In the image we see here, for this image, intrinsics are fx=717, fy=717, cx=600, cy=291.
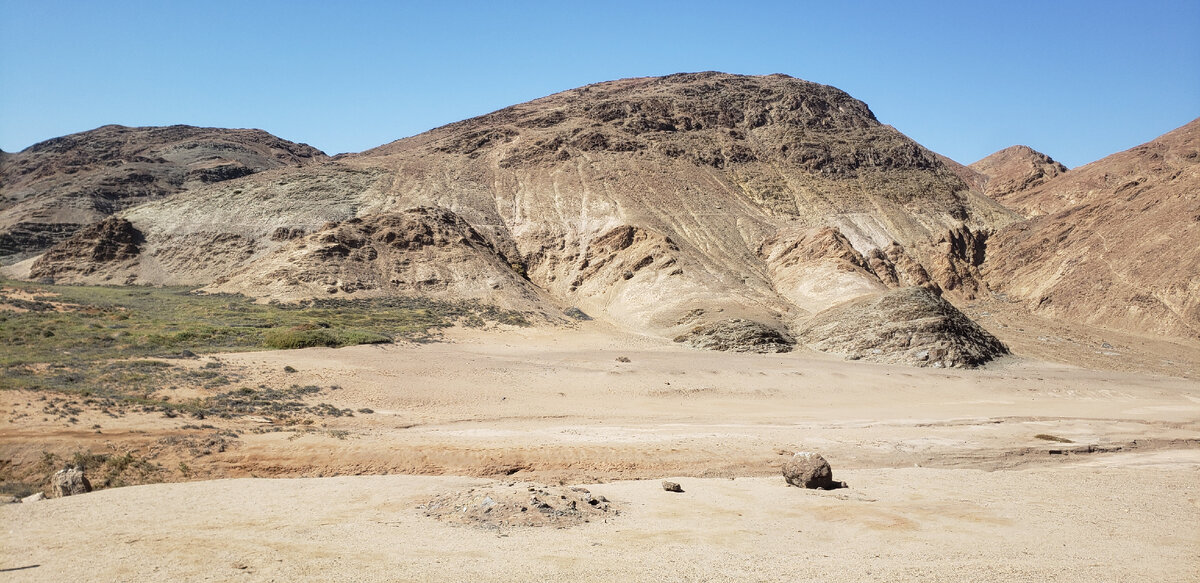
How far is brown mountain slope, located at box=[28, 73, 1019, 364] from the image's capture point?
142 ft

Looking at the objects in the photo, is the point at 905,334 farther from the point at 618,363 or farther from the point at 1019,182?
the point at 1019,182

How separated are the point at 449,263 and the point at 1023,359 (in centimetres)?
3168

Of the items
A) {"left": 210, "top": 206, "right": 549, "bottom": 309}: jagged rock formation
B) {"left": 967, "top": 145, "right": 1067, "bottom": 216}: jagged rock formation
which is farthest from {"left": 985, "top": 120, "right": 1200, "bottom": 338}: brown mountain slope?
{"left": 210, "top": 206, "right": 549, "bottom": 309}: jagged rock formation

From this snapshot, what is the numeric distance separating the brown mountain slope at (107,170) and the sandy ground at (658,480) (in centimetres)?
6022

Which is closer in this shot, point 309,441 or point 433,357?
point 309,441

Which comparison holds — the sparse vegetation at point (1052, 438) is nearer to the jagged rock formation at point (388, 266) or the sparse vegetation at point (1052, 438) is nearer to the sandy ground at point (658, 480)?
the sandy ground at point (658, 480)

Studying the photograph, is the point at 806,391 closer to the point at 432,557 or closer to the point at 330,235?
Result: the point at 432,557

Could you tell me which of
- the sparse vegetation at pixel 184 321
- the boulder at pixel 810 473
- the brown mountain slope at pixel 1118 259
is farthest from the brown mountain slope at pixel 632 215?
the boulder at pixel 810 473

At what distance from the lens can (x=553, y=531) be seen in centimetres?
982

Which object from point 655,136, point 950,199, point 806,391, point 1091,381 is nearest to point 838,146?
point 950,199

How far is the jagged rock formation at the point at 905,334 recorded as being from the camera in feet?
99.0

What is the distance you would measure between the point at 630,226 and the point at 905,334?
22.1 metres

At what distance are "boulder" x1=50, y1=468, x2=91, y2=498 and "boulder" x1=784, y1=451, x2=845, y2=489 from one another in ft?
37.8

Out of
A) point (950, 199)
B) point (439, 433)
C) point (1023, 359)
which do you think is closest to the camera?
point (439, 433)
